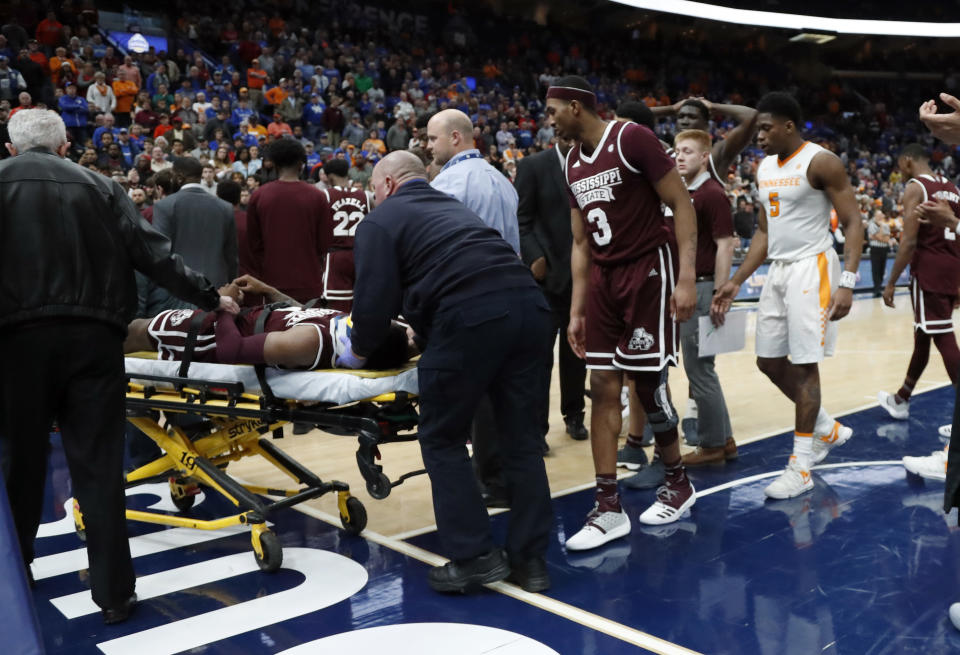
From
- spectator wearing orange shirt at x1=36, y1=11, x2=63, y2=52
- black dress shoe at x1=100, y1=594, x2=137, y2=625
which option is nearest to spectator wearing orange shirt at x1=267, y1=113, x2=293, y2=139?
spectator wearing orange shirt at x1=36, y1=11, x2=63, y2=52

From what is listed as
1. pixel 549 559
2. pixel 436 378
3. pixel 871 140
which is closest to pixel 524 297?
pixel 436 378

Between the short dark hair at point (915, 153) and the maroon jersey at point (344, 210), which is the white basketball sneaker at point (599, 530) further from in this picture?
the short dark hair at point (915, 153)

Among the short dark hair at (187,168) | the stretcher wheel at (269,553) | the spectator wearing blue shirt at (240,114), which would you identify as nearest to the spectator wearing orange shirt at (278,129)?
the spectator wearing blue shirt at (240,114)

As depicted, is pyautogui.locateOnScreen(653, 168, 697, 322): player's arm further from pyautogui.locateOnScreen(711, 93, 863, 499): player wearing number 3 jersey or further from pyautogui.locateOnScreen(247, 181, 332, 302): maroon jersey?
pyautogui.locateOnScreen(247, 181, 332, 302): maroon jersey

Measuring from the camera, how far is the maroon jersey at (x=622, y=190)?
3510 millimetres

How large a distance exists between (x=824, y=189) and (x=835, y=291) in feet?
1.65

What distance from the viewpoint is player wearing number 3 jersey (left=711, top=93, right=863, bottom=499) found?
4.14 metres

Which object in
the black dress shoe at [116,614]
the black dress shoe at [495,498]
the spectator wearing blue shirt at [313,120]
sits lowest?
the black dress shoe at [495,498]

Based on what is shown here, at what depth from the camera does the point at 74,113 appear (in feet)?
41.9

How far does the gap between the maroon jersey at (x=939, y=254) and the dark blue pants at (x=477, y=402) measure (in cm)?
376

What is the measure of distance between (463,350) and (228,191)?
342 centimetres

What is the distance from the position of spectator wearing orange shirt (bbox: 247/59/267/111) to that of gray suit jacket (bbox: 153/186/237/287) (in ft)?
37.7

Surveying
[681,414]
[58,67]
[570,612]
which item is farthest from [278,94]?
[570,612]

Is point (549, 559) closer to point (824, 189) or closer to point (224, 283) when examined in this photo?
point (824, 189)
